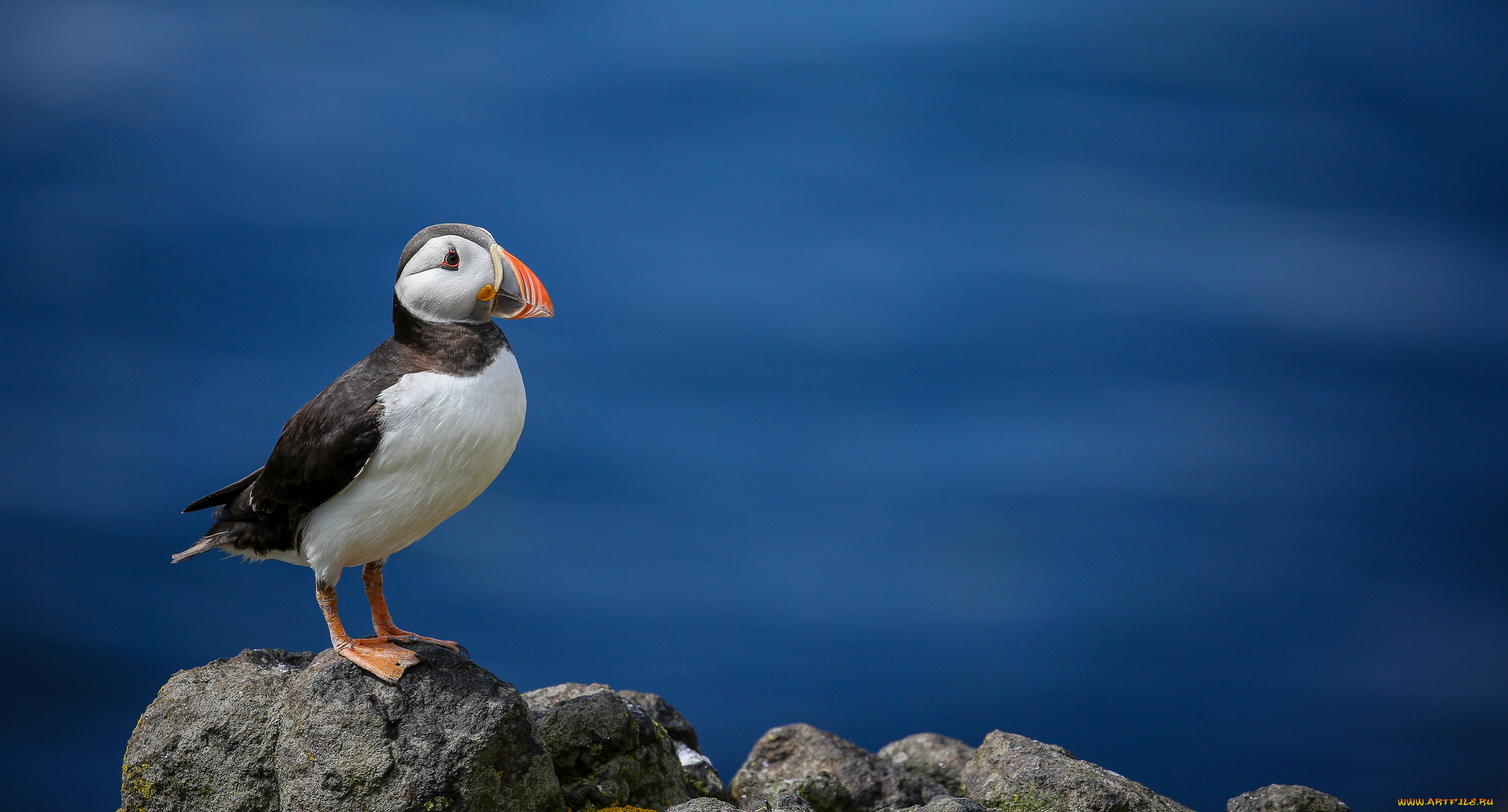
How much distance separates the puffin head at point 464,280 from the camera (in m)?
4.80

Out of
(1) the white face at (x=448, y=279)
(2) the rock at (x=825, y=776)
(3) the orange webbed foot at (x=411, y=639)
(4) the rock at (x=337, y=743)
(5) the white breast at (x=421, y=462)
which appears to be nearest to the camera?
(4) the rock at (x=337, y=743)

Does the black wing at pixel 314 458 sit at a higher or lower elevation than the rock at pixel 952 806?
higher

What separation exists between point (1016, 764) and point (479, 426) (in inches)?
114

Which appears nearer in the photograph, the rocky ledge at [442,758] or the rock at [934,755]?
the rocky ledge at [442,758]

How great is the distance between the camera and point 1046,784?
521 centimetres

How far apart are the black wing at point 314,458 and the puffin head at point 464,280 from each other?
26 centimetres

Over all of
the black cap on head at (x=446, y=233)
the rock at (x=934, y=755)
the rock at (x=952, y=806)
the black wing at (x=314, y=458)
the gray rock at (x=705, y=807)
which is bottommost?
the gray rock at (x=705, y=807)

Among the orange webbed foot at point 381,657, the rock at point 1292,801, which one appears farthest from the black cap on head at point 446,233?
the rock at point 1292,801

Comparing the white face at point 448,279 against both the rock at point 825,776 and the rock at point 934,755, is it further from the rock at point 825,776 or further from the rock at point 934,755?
the rock at point 934,755

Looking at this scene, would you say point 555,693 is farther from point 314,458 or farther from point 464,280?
point 464,280

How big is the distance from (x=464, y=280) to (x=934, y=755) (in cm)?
375

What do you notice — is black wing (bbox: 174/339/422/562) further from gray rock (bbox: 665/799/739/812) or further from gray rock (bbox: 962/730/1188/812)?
gray rock (bbox: 962/730/1188/812)

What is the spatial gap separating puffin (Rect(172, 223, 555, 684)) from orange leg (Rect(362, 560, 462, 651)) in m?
0.14

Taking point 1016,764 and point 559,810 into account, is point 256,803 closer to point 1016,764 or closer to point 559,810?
point 559,810
